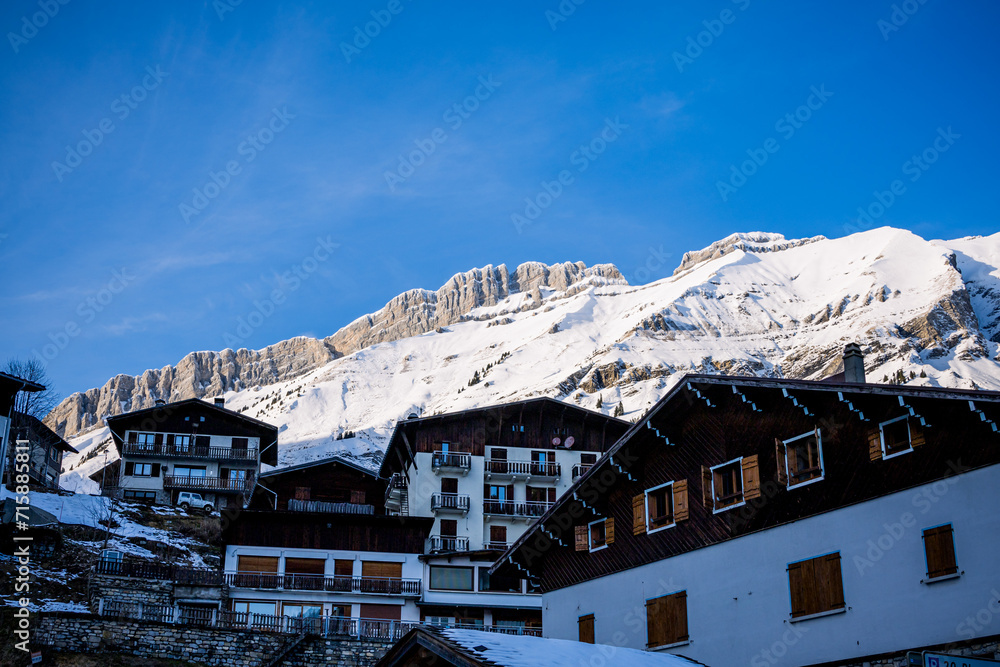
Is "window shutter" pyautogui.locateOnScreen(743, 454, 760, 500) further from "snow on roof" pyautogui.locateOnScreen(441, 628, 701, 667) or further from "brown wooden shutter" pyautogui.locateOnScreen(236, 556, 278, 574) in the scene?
"brown wooden shutter" pyautogui.locateOnScreen(236, 556, 278, 574)

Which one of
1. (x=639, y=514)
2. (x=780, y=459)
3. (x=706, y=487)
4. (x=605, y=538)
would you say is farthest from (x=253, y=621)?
(x=780, y=459)

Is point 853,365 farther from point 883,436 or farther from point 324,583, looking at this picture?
point 324,583

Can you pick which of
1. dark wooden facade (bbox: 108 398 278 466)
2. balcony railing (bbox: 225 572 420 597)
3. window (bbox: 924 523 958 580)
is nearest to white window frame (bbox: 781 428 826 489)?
window (bbox: 924 523 958 580)

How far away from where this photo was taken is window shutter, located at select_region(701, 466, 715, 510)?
1005 inches

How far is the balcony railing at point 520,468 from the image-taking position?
202 ft

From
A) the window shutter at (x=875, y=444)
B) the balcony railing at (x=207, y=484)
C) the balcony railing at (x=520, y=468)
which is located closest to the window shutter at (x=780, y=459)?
the window shutter at (x=875, y=444)

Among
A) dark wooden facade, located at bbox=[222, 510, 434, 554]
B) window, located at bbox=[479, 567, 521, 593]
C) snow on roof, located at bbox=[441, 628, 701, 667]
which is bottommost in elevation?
snow on roof, located at bbox=[441, 628, 701, 667]

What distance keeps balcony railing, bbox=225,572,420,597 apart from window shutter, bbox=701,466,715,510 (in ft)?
84.1

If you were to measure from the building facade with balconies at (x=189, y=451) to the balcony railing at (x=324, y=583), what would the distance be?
70.0 ft

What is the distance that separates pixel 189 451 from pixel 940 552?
59.1 m

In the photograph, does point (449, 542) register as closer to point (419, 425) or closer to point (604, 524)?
point (419, 425)

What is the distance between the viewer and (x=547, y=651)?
2031cm

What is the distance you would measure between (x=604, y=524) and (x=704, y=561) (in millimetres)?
4724

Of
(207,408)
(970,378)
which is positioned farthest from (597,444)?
(970,378)
